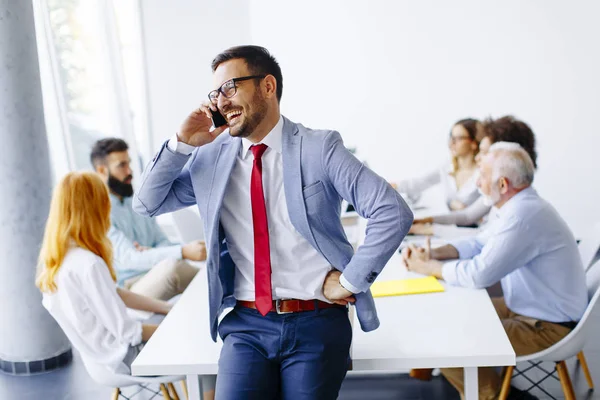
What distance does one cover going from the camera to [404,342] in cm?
235

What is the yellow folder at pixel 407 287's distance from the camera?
9.51 ft

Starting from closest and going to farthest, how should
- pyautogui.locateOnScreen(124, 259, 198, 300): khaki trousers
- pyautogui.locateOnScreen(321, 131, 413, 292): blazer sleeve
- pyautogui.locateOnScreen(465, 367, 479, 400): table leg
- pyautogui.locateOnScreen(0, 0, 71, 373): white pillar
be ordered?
pyautogui.locateOnScreen(321, 131, 413, 292): blazer sleeve < pyautogui.locateOnScreen(465, 367, 479, 400): table leg < pyautogui.locateOnScreen(0, 0, 71, 373): white pillar < pyautogui.locateOnScreen(124, 259, 198, 300): khaki trousers

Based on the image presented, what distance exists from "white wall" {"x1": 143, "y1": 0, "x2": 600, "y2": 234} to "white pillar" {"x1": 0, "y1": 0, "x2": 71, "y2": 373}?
3594mm

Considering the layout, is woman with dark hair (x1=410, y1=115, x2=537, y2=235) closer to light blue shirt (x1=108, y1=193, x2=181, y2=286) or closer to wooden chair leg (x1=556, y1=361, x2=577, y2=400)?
wooden chair leg (x1=556, y1=361, x2=577, y2=400)

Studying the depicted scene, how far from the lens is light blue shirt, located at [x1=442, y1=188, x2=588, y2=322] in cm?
293

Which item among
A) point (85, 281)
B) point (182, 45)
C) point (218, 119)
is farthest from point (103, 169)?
point (182, 45)

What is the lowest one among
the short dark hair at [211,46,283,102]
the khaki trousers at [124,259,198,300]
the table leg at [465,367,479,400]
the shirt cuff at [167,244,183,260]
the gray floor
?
the gray floor

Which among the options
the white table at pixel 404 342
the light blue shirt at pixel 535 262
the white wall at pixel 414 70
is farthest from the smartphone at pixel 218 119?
the white wall at pixel 414 70

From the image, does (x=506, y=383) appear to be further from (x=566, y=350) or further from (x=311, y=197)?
(x=311, y=197)

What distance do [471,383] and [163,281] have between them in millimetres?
2172

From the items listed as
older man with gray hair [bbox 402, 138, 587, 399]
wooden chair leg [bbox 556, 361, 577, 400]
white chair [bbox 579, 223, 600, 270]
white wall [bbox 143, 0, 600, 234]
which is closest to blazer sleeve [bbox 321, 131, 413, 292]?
older man with gray hair [bbox 402, 138, 587, 399]

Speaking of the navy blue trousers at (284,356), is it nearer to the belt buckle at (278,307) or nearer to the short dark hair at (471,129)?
the belt buckle at (278,307)

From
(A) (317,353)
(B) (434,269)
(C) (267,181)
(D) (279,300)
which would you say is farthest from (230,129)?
(B) (434,269)

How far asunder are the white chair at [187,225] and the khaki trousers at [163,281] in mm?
359
